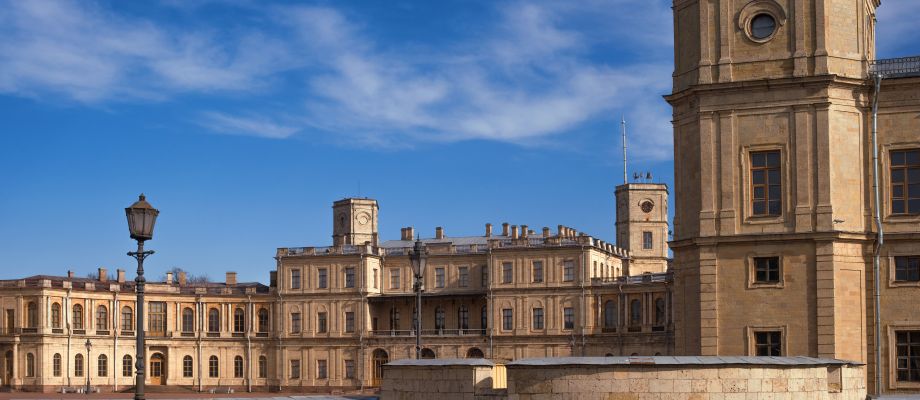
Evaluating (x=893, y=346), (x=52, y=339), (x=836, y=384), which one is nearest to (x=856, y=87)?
(x=893, y=346)

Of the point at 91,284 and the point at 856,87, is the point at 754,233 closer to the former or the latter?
the point at 856,87

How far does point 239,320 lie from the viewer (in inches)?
4151

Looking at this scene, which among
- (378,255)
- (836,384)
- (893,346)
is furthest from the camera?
(378,255)

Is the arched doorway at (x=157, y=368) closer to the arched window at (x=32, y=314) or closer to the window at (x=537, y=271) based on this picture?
the arched window at (x=32, y=314)

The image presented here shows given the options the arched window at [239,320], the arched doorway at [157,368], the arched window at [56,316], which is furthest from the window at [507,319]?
the arched window at [56,316]

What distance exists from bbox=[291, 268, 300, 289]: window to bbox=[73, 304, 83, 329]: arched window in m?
16.5

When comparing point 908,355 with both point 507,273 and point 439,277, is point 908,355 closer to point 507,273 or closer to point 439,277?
point 507,273

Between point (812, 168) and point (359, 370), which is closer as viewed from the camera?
point (812, 168)

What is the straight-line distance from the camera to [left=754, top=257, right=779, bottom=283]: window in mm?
38219

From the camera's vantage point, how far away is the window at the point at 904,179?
38625 millimetres

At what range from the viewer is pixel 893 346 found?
3797 cm

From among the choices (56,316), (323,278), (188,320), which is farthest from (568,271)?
(56,316)

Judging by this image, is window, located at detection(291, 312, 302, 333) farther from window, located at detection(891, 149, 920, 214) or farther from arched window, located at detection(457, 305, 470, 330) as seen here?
window, located at detection(891, 149, 920, 214)

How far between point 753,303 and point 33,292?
70951 millimetres
